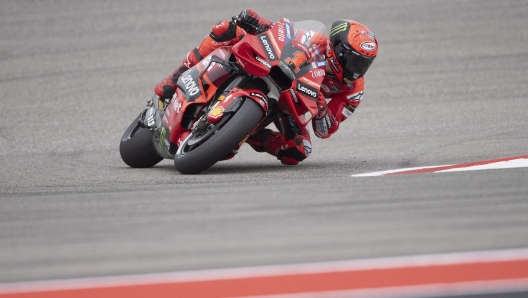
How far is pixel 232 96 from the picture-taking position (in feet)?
20.0

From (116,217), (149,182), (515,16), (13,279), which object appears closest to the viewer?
(13,279)

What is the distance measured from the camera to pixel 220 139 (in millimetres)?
5895


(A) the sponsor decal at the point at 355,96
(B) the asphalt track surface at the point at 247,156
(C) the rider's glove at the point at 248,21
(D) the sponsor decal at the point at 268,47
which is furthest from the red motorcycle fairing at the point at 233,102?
(A) the sponsor decal at the point at 355,96

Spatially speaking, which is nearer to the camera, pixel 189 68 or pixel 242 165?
pixel 189 68

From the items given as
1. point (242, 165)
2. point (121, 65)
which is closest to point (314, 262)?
point (242, 165)

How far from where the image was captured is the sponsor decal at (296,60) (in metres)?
6.27

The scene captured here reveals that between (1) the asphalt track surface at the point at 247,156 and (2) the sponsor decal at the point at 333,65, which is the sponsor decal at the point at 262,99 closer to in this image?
(1) the asphalt track surface at the point at 247,156

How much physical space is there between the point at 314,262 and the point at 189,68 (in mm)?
3876

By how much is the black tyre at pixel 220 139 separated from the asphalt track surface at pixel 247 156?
16 cm

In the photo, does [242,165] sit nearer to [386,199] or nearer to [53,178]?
[53,178]

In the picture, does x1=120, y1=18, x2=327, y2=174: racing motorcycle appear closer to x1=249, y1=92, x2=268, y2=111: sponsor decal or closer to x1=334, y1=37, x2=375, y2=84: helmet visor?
x1=249, y1=92, x2=268, y2=111: sponsor decal

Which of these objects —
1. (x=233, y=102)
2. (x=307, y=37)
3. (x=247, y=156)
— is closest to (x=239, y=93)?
(x=233, y=102)

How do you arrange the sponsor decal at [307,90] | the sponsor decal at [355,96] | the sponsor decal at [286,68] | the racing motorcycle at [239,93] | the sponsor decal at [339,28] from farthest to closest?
the sponsor decal at [355,96]
the sponsor decal at [339,28]
the sponsor decal at [307,90]
the sponsor decal at [286,68]
the racing motorcycle at [239,93]

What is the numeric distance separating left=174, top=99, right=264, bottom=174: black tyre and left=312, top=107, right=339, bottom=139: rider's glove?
35.1 inches
